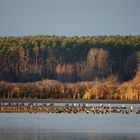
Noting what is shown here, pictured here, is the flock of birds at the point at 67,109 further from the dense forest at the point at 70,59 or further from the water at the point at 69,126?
the dense forest at the point at 70,59

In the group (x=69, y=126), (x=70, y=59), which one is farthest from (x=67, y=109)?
(x=70, y=59)

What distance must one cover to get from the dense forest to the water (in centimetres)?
3582

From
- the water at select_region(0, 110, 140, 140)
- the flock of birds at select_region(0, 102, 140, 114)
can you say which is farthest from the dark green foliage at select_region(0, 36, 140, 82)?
the water at select_region(0, 110, 140, 140)

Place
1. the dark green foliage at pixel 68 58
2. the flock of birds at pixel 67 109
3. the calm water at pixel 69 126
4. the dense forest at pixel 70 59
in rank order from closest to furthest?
the calm water at pixel 69 126, the flock of birds at pixel 67 109, the dense forest at pixel 70 59, the dark green foliage at pixel 68 58

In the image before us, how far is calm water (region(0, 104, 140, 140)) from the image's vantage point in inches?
1683

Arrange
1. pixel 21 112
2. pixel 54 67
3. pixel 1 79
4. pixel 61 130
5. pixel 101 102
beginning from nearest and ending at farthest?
pixel 61 130
pixel 21 112
pixel 101 102
pixel 1 79
pixel 54 67

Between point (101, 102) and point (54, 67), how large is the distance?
108 feet

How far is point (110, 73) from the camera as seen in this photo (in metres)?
98.7

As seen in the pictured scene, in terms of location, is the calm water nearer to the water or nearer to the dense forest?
the water

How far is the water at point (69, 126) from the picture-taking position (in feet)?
140

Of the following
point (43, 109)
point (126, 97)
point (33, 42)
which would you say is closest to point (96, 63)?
point (33, 42)

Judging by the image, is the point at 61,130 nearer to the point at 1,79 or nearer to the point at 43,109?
the point at 43,109

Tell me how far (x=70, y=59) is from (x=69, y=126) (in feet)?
183

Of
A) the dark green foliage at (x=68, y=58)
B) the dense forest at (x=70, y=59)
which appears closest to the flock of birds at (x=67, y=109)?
the dense forest at (x=70, y=59)
